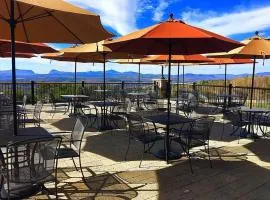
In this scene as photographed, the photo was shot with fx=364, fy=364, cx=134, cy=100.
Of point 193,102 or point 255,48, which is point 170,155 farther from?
point 193,102

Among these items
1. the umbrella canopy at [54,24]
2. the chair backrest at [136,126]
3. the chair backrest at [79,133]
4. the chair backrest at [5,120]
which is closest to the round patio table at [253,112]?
the chair backrest at [136,126]

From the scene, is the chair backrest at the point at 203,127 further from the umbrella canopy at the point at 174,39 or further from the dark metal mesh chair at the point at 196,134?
the umbrella canopy at the point at 174,39

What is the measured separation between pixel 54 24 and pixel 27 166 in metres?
2.32

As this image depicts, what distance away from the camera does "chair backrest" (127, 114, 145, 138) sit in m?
5.73

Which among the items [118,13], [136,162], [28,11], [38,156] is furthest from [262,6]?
[38,156]

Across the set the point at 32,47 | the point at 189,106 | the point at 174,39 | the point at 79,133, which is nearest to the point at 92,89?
the point at 189,106

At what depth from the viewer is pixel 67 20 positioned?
16.0 feet

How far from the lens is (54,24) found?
5.14 metres

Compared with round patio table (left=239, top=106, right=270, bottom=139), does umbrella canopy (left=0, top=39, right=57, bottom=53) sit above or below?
above

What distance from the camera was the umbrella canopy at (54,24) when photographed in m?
4.31

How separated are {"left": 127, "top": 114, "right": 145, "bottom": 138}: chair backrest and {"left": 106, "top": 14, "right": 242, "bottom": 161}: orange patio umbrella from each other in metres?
0.46

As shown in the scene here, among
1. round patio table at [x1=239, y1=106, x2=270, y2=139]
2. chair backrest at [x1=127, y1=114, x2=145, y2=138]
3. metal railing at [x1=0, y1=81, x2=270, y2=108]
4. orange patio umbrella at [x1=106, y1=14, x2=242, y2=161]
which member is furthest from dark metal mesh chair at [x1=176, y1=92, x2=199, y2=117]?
chair backrest at [x1=127, y1=114, x2=145, y2=138]

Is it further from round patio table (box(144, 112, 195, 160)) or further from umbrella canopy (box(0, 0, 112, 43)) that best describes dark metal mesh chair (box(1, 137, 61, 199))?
round patio table (box(144, 112, 195, 160))

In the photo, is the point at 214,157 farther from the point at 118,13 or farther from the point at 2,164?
the point at 118,13
